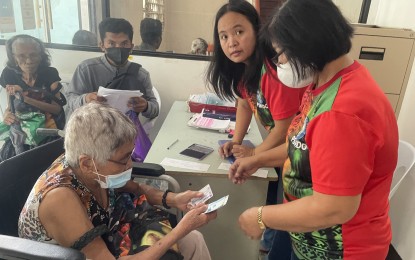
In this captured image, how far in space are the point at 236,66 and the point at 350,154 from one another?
1004 millimetres

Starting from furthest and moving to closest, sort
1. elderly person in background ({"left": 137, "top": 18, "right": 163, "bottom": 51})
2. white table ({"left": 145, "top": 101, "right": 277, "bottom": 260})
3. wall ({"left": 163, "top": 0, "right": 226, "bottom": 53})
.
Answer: wall ({"left": 163, "top": 0, "right": 226, "bottom": 53}) < elderly person in background ({"left": 137, "top": 18, "right": 163, "bottom": 51}) < white table ({"left": 145, "top": 101, "right": 277, "bottom": 260})

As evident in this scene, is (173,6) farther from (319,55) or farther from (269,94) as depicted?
(319,55)

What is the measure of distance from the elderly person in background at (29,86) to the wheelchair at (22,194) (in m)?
0.90

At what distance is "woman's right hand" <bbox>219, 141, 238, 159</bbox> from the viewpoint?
1.70 metres

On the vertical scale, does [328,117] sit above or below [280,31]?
below

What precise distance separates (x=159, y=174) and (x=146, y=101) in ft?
2.63

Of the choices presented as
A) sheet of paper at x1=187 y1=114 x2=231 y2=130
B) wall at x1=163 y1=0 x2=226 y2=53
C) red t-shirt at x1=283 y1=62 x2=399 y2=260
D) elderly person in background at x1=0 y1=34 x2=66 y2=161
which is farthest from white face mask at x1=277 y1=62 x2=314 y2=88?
wall at x1=163 y1=0 x2=226 y2=53

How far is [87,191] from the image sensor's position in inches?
43.5

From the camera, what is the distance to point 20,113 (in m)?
2.11

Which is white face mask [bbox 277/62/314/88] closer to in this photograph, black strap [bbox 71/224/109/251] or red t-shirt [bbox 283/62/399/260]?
red t-shirt [bbox 283/62/399/260]

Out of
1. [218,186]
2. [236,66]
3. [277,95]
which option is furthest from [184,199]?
[236,66]

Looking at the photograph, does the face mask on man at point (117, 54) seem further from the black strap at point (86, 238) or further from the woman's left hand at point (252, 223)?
the woman's left hand at point (252, 223)

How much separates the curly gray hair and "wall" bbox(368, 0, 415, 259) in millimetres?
1527

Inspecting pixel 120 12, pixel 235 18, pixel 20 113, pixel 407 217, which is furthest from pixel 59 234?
pixel 120 12
